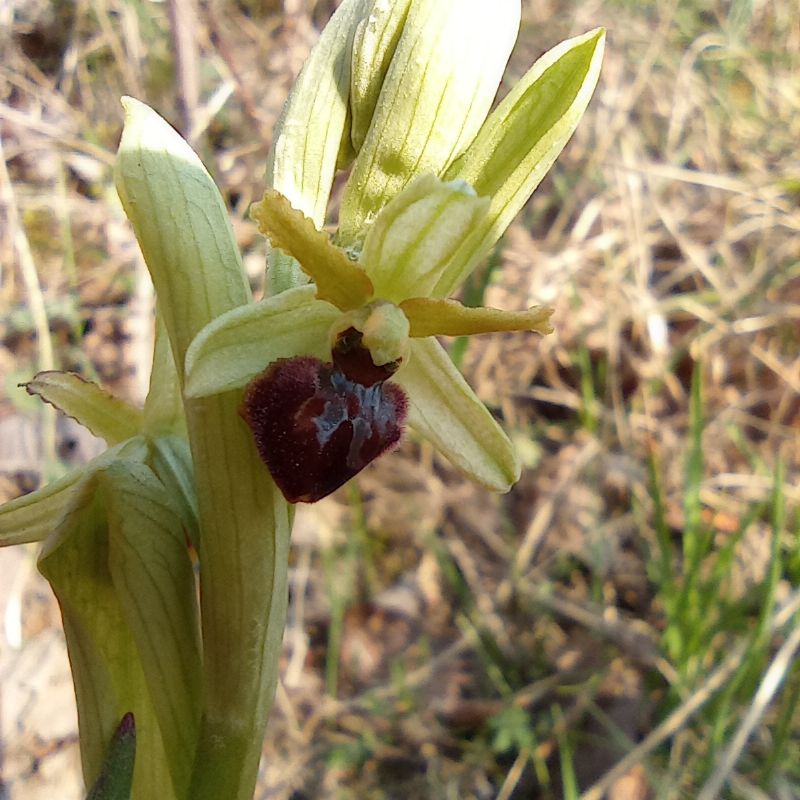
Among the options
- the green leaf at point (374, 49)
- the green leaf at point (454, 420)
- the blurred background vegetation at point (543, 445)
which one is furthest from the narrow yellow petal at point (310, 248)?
the blurred background vegetation at point (543, 445)

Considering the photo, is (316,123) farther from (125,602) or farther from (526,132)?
(125,602)

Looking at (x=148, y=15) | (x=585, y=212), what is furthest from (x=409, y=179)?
(x=148, y=15)

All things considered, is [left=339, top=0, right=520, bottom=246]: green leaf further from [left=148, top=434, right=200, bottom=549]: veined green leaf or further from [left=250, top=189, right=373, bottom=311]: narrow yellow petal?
[left=148, top=434, right=200, bottom=549]: veined green leaf

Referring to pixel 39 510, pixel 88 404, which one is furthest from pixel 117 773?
pixel 88 404

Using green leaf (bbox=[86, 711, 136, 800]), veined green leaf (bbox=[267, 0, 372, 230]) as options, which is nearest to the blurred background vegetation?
veined green leaf (bbox=[267, 0, 372, 230])

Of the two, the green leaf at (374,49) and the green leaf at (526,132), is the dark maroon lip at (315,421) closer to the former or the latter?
the green leaf at (526,132)

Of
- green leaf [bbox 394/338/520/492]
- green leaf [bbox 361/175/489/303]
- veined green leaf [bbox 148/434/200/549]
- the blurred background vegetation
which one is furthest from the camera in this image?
the blurred background vegetation
